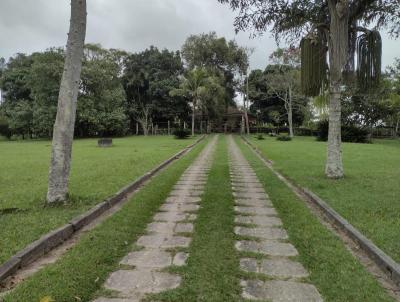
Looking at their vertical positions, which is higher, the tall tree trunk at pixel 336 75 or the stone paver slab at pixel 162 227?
the tall tree trunk at pixel 336 75

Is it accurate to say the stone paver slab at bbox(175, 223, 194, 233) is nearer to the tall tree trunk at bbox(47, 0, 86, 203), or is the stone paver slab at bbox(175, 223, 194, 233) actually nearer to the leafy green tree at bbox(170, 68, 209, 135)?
the tall tree trunk at bbox(47, 0, 86, 203)

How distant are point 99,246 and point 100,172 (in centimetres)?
573

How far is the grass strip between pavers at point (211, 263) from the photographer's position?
2.88 metres

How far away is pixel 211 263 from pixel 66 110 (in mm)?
3528

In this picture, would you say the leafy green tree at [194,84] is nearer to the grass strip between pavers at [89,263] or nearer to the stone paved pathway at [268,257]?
the stone paved pathway at [268,257]

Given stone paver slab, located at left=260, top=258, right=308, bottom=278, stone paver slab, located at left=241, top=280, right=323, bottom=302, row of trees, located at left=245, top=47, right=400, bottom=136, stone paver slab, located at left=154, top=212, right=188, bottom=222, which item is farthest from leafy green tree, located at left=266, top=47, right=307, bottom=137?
stone paver slab, located at left=241, top=280, right=323, bottom=302

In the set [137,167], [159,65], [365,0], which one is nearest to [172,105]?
[159,65]

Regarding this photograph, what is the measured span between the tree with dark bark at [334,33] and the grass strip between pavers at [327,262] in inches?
138

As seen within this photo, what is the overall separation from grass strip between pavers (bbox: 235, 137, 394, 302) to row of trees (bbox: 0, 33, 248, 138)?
28.6 meters

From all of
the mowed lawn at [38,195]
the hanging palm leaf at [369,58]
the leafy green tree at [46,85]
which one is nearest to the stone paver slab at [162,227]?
the mowed lawn at [38,195]

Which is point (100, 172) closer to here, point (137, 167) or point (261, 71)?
point (137, 167)

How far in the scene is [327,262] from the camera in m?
3.60

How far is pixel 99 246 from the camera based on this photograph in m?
3.96

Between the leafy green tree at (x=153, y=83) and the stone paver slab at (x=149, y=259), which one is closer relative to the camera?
the stone paver slab at (x=149, y=259)
